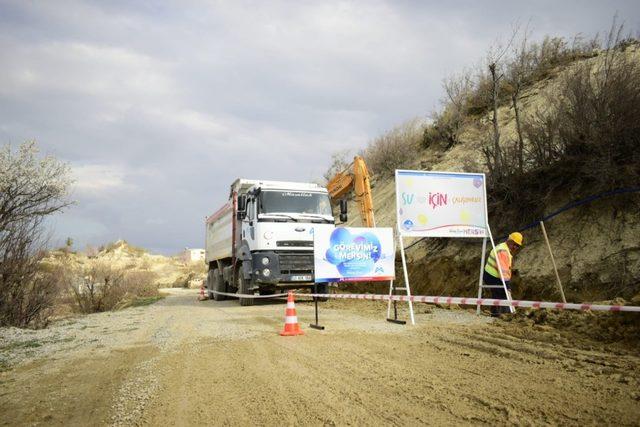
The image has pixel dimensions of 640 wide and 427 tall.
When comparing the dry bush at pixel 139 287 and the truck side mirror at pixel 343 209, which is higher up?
the truck side mirror at pixel 343 209

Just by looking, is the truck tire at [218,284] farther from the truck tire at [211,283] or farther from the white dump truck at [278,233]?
the white dump truck at [278,233]

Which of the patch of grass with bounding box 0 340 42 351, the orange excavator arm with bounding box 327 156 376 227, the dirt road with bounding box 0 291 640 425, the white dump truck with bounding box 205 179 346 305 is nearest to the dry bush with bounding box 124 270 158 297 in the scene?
the white dump truck with bounding box 205 179 346 305

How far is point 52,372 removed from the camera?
5.85 meters

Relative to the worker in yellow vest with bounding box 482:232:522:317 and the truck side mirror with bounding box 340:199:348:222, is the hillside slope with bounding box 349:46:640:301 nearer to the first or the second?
the worker in yellow vest with bounding box 482:232:522:317

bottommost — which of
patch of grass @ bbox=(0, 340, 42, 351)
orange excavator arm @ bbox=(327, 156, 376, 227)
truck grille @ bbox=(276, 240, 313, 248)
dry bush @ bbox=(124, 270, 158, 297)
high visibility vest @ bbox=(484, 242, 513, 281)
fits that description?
patch of grass @ bbox=(0, 340, 42, 351)

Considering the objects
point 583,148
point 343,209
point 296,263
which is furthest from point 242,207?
point 583,148

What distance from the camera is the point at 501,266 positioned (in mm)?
9453

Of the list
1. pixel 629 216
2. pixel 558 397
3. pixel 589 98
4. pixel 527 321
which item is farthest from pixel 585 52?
pixel 558 397

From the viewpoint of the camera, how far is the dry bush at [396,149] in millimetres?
24641

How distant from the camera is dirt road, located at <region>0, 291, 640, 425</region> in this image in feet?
12.0

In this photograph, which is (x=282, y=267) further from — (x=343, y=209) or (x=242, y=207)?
(x=343, y=209)

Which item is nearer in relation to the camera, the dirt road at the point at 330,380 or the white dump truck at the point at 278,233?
the dirt road at the point at 330,380

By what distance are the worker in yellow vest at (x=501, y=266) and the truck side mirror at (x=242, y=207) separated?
7.67m

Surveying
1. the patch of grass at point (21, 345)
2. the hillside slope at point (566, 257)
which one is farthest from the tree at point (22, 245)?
the hillside slope at point (566, 257)
